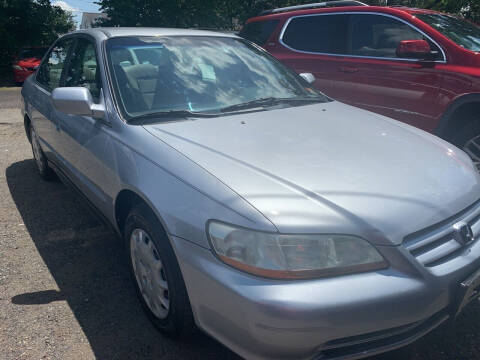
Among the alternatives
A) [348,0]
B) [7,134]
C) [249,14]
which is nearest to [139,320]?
[348,0]

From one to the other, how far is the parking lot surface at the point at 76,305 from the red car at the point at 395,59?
219cm

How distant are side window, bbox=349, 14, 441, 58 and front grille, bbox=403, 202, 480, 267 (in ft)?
10.6

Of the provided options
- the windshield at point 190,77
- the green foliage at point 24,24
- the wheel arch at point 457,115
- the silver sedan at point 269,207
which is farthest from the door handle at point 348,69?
the green foliage at point 24,24

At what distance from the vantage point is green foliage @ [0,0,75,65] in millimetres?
19734

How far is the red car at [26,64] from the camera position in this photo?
16094mm

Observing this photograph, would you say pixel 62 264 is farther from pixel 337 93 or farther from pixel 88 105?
pixel 337 93

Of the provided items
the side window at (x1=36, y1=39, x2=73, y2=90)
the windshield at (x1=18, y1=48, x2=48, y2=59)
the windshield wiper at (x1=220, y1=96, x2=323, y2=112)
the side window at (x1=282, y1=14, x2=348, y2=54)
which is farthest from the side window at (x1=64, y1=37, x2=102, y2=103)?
the windshield at (x1=18, y1=48, x2=48, y2=59)

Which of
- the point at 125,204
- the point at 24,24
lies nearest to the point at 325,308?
the point at 125,204

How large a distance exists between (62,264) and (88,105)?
4.14 ft

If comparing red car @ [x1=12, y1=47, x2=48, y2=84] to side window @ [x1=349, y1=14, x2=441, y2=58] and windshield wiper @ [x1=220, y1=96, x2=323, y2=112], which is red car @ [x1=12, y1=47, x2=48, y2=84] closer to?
side window @ [x1=349, y1=14, x2=441, y2=58]

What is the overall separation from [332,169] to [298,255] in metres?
0.55

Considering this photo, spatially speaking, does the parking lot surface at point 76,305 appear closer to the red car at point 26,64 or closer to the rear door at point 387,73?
the rear door at point 387,73

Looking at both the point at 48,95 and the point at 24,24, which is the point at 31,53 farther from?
the point at 48,95

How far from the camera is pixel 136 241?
2.53m
